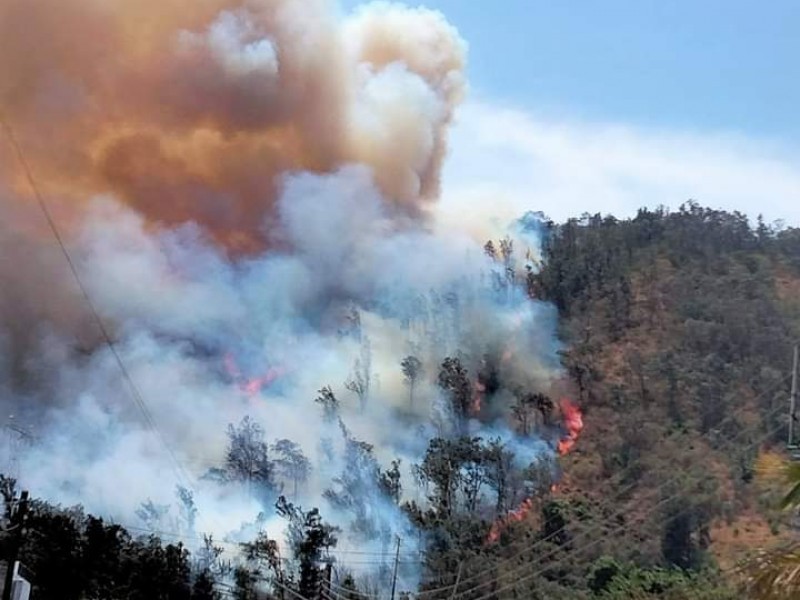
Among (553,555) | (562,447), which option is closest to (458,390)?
(562,447)

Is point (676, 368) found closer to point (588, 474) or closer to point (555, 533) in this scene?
point (588, 474)

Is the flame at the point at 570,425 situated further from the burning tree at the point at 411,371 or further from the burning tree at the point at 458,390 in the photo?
the burning tree at the point at 411,371

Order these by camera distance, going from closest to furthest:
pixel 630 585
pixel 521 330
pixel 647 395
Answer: pixel 630 585 → pixel 647 395 → pixel 521 330

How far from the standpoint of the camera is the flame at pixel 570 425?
54.6 meters

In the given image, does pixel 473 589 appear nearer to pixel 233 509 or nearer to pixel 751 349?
pixel 233 509

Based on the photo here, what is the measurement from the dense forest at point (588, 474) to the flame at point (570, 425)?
0.77ft

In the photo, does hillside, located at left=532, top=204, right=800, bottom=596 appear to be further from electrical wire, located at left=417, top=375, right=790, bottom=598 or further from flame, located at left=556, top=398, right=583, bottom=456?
flame, located at left=556, top=398, right=583, bottom=456

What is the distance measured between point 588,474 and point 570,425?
17.2 ft

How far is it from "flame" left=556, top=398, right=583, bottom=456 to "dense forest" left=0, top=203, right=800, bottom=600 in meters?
0.24

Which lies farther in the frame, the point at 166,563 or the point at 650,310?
the point at 650,310

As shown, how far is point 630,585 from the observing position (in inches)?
1304

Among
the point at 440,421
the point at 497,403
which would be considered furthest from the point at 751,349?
the point at 440,421

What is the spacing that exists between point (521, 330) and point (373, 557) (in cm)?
1965

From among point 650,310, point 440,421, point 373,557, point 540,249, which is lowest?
point 373,557
